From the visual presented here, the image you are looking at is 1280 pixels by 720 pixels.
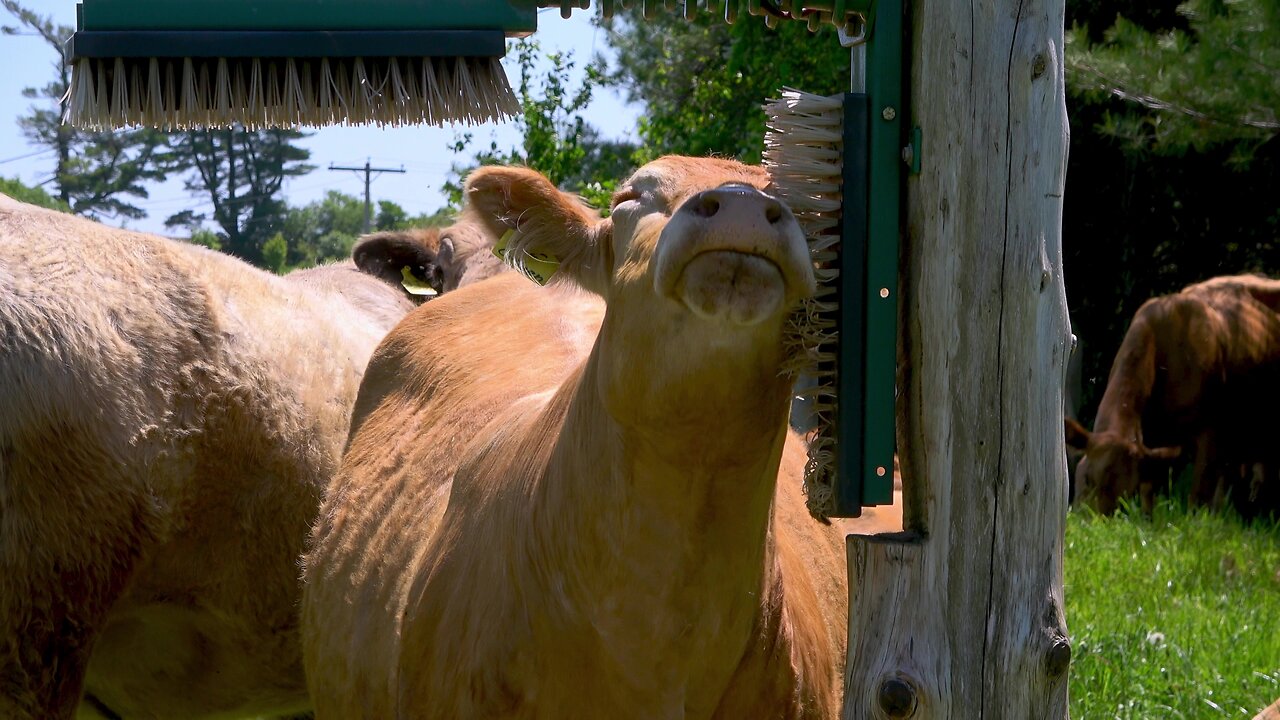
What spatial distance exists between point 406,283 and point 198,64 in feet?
14.9

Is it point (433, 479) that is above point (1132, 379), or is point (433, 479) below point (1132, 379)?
above

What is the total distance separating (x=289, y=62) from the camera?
252 cm

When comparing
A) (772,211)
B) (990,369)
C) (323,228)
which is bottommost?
(323,228)

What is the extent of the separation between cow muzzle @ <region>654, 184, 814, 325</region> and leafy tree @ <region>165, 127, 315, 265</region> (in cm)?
2337

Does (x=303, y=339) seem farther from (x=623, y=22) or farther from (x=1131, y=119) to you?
(x=623, y=22)

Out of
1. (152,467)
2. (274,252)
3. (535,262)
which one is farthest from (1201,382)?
(274,252)

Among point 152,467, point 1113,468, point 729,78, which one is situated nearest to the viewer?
point 152,467

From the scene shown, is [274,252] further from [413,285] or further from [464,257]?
[464,257]

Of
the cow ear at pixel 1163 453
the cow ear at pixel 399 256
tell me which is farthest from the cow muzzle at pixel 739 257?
the cow ear at pixel 1163 453

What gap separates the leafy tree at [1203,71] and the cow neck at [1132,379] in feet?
7.84

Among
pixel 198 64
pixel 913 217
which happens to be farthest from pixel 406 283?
pixel 913 217

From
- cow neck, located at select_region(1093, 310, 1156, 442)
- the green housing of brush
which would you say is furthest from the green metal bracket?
cow neck, located at select_region(1093, 310, 1156, 442)

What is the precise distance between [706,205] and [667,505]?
26.0 inches

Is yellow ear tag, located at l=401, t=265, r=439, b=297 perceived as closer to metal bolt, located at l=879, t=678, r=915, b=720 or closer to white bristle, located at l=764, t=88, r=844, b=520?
white bristle, located at l=764, t=88, r=844, b=520
